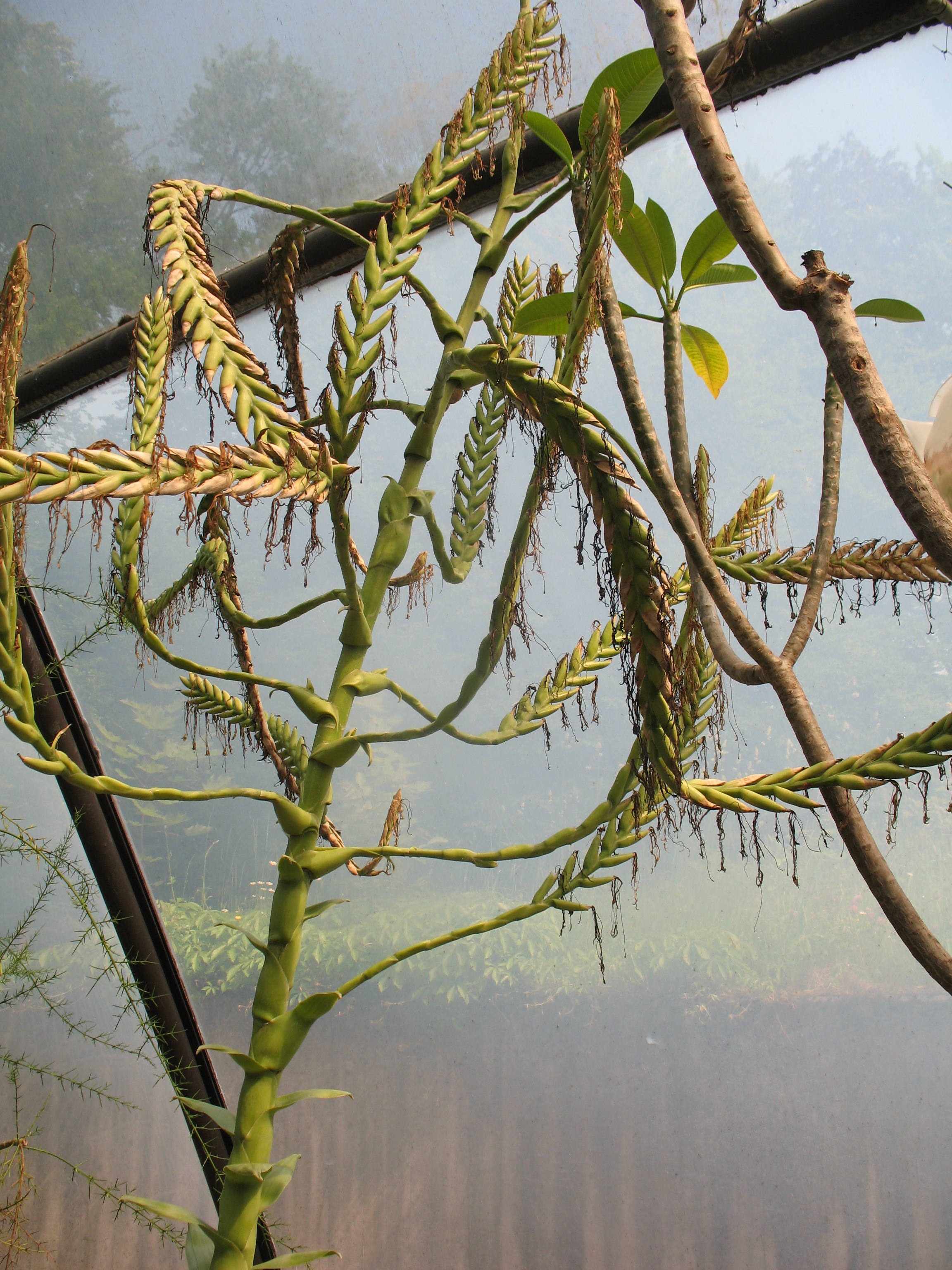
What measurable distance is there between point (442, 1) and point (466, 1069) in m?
1.61

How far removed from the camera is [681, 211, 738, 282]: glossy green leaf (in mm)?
510

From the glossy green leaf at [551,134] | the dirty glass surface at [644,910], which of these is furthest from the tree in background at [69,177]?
the glossy green leaf at [551,134]

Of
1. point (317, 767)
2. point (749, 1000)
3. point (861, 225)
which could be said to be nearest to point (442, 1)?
point (861, 225)

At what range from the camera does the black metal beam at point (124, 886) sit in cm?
126

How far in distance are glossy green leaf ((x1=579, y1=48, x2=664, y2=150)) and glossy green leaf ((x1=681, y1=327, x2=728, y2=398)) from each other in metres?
0.16

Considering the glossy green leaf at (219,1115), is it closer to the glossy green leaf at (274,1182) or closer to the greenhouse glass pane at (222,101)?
the glossy green leaf at (274,1182)

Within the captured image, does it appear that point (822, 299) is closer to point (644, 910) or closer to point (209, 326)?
point (209, 326)

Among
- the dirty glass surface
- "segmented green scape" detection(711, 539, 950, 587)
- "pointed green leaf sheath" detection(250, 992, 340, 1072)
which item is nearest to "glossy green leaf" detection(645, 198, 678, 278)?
"segmented green scape" detection(711, 539, 950, 587)

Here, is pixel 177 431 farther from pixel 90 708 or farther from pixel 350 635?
pixel 350 635

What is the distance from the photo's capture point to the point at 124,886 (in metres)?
1.31

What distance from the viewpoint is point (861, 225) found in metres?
1.13

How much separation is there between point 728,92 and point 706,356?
55cm

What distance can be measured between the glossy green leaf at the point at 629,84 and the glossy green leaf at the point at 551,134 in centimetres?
2

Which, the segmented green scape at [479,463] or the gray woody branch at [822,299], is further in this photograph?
the segmented green scape at [479,463]
